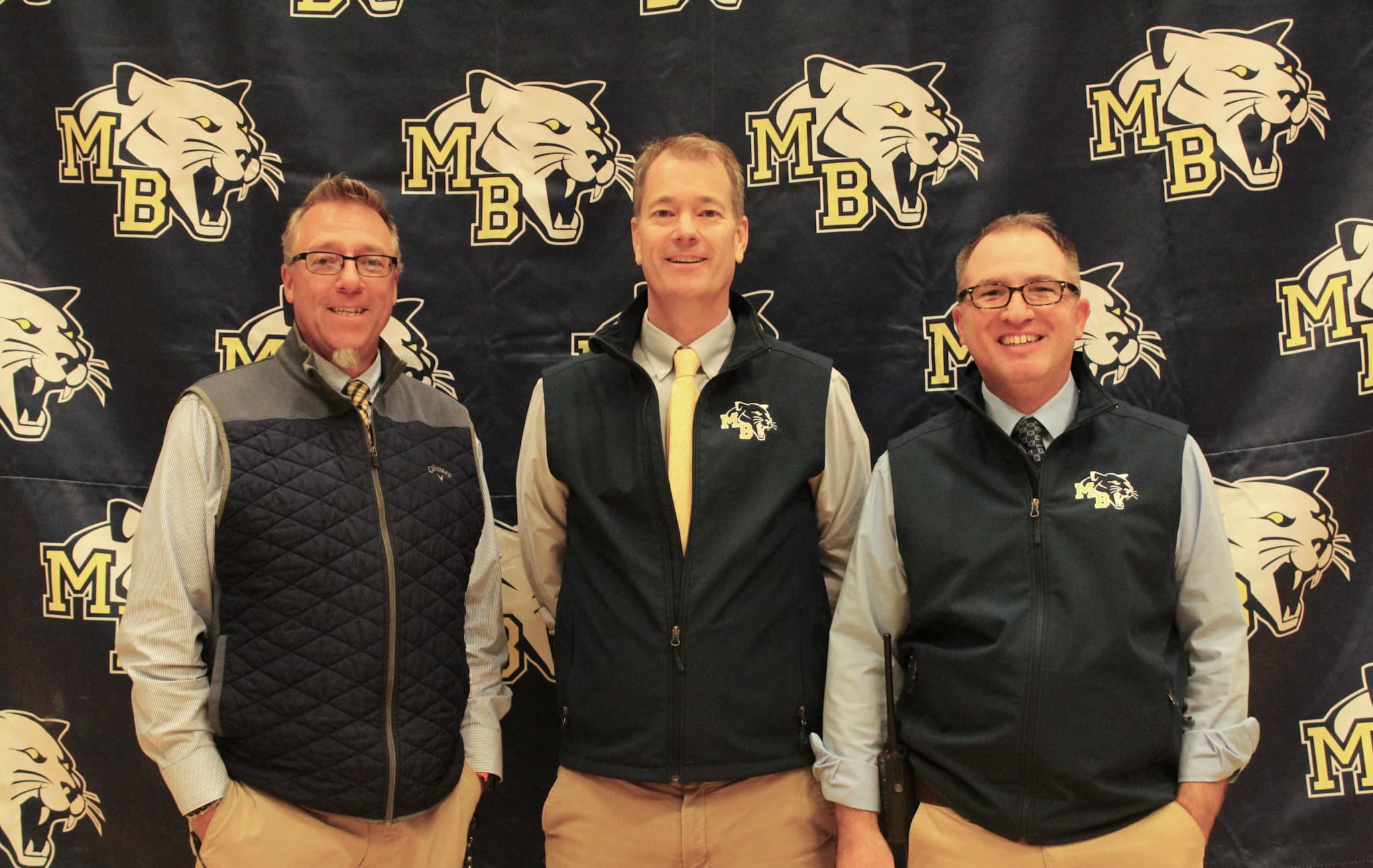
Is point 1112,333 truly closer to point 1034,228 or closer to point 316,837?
point 1034,228

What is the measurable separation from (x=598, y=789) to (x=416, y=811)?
1.19ft

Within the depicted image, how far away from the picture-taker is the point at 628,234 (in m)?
2.73

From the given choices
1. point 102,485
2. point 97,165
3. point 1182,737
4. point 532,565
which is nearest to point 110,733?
point 102,485

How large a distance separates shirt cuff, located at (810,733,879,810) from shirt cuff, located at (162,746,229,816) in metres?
1.13

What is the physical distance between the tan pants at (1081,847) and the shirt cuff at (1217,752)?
7 centimetres

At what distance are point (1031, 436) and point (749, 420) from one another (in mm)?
560

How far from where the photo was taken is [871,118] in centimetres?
267

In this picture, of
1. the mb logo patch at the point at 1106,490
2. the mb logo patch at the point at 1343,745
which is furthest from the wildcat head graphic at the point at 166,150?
the mb logo patch at the point at 1343,745

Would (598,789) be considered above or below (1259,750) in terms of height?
above

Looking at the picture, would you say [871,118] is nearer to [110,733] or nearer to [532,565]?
[532,565]

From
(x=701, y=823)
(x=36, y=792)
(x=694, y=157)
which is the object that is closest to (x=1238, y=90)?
(x=694, y=157)

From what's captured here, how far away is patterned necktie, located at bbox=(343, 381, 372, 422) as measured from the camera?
2020mm

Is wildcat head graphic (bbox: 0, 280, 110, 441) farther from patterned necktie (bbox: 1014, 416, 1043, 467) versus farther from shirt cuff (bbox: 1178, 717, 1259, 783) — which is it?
shirt cuff (bbox: 1178, 717, 1259, 783)

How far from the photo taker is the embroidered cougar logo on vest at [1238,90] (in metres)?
2.55
